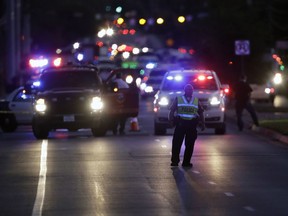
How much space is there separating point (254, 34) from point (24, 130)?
68.0 feet

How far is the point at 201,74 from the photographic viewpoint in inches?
1253

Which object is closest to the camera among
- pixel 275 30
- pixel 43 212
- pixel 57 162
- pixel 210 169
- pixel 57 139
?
pixel 43 212

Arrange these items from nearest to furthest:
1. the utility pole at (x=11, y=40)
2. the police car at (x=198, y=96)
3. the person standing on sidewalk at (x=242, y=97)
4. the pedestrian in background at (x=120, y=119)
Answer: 1. the police car at (x=198, y=96)
2. the pedestrian in background at (x=120, y=119)
3. the person standing on sidewalk at (x=242, y=97)
4. the utility pole at (x=11, y=40)

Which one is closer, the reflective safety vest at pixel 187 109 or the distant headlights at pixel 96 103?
the reflective safety vest at pixel 187 109

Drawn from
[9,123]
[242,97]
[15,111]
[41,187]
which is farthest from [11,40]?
[41,187]

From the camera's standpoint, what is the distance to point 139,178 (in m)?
18.8

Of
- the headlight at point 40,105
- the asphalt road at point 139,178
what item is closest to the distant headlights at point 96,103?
the asphalt road at point 139,178

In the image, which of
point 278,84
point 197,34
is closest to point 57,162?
point 278,84

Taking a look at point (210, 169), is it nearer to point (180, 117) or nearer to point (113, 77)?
point (180, 117)

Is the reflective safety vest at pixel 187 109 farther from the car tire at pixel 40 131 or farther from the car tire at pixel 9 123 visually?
the car tire at pixel 9 123

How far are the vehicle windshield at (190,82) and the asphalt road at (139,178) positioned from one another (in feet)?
7.52

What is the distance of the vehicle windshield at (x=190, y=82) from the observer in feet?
103

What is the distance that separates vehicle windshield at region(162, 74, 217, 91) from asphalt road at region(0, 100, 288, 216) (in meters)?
2.29

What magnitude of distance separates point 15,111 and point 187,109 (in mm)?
14688
